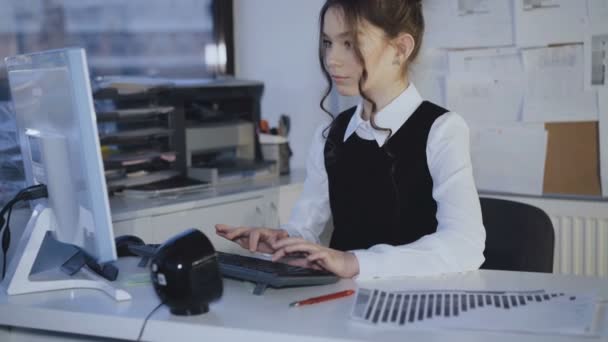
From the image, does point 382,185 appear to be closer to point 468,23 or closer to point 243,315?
point 243,315

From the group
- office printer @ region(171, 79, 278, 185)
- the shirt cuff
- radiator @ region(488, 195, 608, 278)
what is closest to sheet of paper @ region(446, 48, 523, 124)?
radiator @ region(488, 195, 608, 278)

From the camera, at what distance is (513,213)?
186cm

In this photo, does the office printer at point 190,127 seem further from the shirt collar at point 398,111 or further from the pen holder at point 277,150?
the shirt collar at point 398,111

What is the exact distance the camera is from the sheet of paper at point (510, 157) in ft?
8.43

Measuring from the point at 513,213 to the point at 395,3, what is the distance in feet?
1.91

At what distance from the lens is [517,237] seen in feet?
5.96

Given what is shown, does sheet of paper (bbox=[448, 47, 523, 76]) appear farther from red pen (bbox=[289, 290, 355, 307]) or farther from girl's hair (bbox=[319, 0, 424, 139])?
red pen (bbox=[289, 290, 355, 307])

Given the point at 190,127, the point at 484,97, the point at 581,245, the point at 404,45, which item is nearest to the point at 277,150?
the point at 190,127

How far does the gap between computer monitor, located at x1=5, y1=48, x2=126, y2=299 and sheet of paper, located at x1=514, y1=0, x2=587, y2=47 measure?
5.45 ft

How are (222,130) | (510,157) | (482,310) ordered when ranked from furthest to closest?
(222,130) → (510,157) → (482,310)

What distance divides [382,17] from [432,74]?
1056 millimetres

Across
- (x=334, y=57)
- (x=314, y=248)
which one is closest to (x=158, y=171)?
(x=334, y=57)

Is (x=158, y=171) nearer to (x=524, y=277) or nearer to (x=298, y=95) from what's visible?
(x=298, y=95)

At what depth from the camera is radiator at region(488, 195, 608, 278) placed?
2.47 meters
